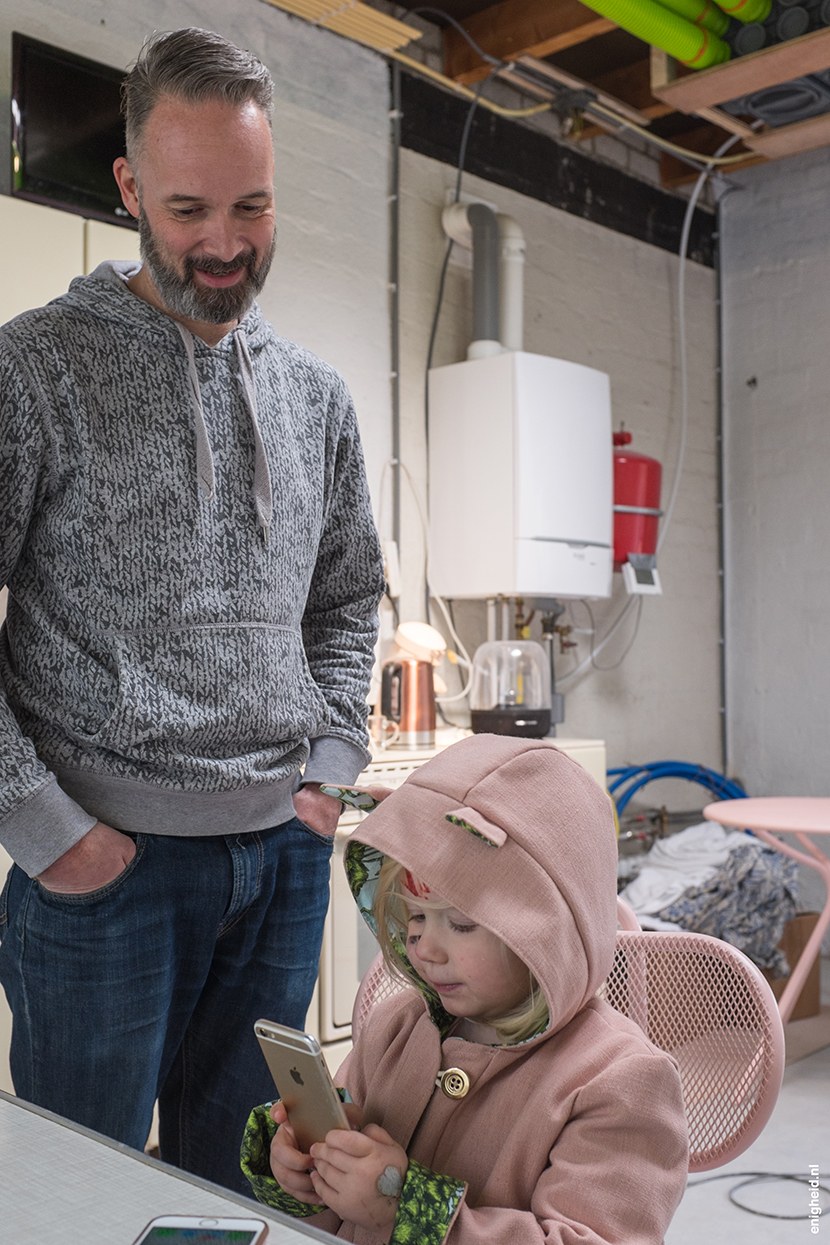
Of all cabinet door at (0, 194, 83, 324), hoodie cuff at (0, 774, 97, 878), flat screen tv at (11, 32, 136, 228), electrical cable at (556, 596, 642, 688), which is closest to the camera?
hoodie cuff at (0, 774, 97, 878)

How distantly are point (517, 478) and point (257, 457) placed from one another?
2315mm

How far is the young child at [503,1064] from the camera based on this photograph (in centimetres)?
95

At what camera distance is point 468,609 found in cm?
399

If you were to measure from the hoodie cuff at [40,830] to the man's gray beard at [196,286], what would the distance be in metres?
0.52

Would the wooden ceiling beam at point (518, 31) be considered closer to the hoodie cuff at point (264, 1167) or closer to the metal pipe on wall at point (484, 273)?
the metal pipe on wall at point (484, 273)

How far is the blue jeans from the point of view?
1.21 meters

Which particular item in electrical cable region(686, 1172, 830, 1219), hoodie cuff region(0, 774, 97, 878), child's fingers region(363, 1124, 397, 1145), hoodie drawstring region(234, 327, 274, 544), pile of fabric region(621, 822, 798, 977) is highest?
hoodie drawstring region(234, 327, 274, 544)

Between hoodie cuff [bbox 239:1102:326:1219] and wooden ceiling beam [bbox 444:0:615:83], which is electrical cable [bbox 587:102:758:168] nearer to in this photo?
wooden ceiling beam [bbox 444:0:615:83]

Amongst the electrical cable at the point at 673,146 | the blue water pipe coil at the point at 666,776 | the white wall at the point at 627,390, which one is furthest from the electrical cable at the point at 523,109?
the blue water pipe coil at the point at 666,776

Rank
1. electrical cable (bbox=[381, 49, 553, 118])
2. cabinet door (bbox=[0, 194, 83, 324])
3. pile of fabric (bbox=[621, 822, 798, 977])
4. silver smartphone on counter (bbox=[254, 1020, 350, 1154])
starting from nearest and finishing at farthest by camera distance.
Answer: silver smartphone on counter (bbox=[254, 1020, 350, 1154]), cabinet door (bbox=[0, 194, 83, 324]), pile of fabric (bbox=[621, 822, 798, 977]), electrical cable (bbox=[381, 49, 553, 118])

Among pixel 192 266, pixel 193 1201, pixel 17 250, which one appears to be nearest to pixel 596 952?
pixel 193 1201

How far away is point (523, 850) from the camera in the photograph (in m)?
1.00

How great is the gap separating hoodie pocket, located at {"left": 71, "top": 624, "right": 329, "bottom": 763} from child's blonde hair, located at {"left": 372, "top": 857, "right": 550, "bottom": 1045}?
233mm

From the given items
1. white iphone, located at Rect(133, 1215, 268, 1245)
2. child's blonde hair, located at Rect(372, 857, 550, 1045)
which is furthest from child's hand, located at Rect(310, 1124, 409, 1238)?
white iphone, located at Rect(133, 1215, 268, 1245)
